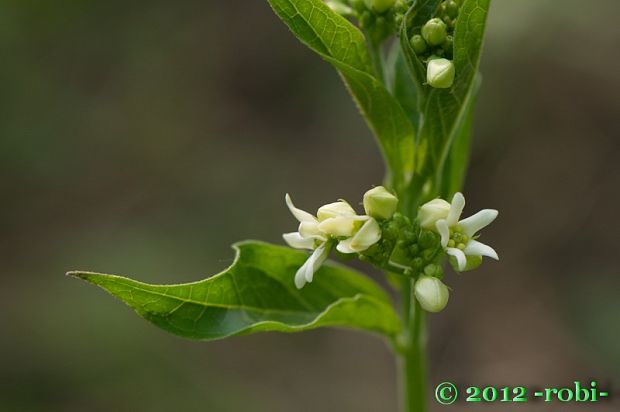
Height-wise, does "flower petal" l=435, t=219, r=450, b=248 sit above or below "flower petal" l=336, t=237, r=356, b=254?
above

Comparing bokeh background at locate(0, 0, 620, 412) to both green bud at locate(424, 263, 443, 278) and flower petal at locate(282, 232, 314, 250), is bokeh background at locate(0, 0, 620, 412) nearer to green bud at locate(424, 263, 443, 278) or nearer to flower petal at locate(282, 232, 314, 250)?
flower petal at locate(282, 232, 314, 250)

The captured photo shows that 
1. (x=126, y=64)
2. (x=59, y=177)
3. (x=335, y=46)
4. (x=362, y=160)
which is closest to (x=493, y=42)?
(x=362, y=160)

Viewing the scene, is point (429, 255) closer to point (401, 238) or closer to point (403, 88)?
point (401, 238)


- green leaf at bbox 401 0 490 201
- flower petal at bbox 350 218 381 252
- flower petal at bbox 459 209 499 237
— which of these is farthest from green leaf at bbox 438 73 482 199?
flower petal at bbox 350 218 381 252

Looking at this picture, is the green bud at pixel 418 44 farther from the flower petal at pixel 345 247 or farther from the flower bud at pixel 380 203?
the flower petal at pixel 345 247

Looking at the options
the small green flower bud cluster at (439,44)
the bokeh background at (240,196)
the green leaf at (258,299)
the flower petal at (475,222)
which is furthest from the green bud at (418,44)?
the bokeh background at (240,196)

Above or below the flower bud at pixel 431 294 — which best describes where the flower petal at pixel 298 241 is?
above
